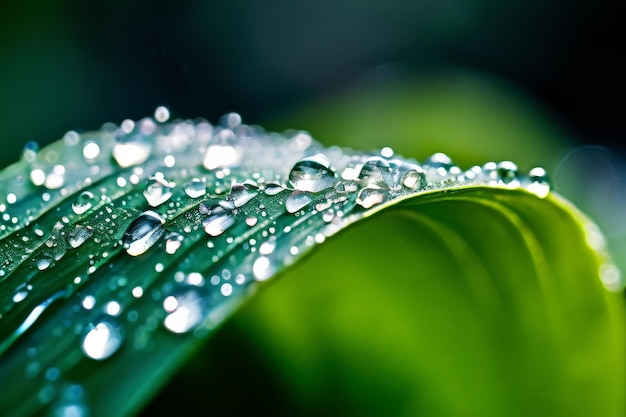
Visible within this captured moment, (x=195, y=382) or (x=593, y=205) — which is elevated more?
(x=593, y=205)

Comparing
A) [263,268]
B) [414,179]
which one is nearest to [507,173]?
[414,179]

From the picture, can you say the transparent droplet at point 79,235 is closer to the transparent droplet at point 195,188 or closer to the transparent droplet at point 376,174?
the transparent droplet at point 195,188

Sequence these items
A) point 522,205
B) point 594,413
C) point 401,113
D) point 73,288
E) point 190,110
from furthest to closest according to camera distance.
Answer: point 190,110 → point 401,113 → point 594,413 → point 522,205 → point 73,288

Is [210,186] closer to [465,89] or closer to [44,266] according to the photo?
[44,266]

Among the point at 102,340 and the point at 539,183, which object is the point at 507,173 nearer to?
the point at 539,183

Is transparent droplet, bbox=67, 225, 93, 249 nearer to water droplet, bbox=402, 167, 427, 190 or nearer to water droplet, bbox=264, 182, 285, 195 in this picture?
water droplet, bbox=264, 182, 285, 195

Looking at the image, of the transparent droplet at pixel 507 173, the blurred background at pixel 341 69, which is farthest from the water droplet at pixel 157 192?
the blurred background at pixel 341 69

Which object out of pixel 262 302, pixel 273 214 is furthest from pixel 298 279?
pixel 273 214
